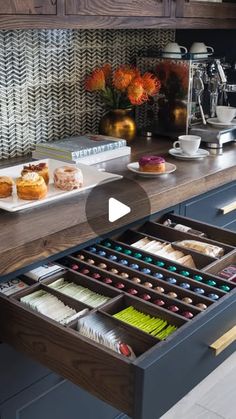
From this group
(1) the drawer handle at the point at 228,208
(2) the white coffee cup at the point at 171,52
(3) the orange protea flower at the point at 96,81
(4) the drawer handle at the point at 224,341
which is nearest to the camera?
(4) the drawer handle at the point at 224,341

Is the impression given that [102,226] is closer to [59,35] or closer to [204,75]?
[59,35]

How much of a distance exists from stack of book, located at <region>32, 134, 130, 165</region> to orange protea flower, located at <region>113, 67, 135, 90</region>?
0.22 m

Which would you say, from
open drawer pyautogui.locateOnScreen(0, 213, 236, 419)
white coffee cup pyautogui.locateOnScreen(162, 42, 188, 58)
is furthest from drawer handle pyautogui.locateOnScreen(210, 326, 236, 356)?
white coffee cup pyautogui.locateOnScreen(162, 42, 188, 58)

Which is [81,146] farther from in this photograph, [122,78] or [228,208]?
[228,208]

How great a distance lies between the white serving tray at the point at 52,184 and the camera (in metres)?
1.41

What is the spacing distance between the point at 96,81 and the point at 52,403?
125 centimetres

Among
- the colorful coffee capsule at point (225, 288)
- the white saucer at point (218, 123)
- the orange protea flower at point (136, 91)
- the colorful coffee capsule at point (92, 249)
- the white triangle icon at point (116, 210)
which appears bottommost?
the colorful coffee capsule at point (92, 249)

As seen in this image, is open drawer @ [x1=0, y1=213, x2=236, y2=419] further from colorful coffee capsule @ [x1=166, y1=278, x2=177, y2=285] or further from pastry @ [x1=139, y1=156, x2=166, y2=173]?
pastry @ [x1=139, y1=156, x2=166, y2=173]

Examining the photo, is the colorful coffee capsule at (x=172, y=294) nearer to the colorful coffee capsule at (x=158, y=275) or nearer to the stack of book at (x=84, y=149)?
the colorful coffee capsule at (x=158, y=275)

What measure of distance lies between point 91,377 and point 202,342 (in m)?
0.23

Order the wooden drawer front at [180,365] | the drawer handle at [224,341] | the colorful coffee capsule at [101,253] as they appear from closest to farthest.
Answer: the wooden drawer front at [180,365] → the drawer handle at [224,341] → the colorful coffee capsule at [101,253]

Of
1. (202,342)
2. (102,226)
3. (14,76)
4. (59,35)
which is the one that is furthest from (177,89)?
(202,342)
